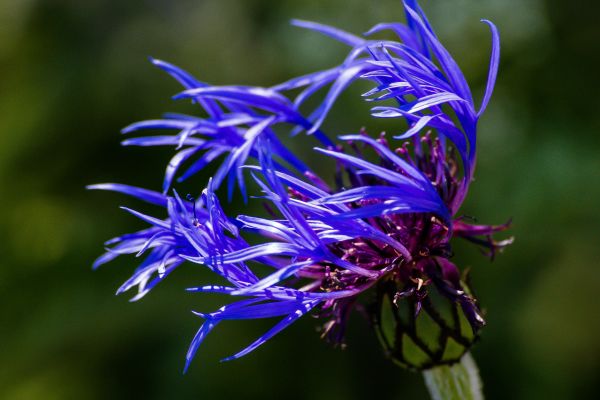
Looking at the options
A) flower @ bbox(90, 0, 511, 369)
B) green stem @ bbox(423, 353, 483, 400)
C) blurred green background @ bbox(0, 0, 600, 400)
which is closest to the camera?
flower @ bbox(90, 0, 511, 369)

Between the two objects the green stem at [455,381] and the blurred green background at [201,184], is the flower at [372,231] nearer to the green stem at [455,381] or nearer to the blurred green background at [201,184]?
the green stem at [455,381]

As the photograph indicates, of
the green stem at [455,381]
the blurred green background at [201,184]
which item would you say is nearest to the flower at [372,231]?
the green stem at [455,381]

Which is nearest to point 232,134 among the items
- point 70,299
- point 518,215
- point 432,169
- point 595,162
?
point 432,169

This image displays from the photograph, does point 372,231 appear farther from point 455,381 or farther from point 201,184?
point 201,184

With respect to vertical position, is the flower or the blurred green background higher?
the flower

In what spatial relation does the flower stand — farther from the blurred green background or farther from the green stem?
the blurred green background

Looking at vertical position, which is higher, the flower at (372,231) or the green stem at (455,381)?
the flower at (372,231)

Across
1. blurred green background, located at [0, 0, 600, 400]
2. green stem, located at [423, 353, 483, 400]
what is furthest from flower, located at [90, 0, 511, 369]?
blurred green background, located at [0, 0, 600, 400]
